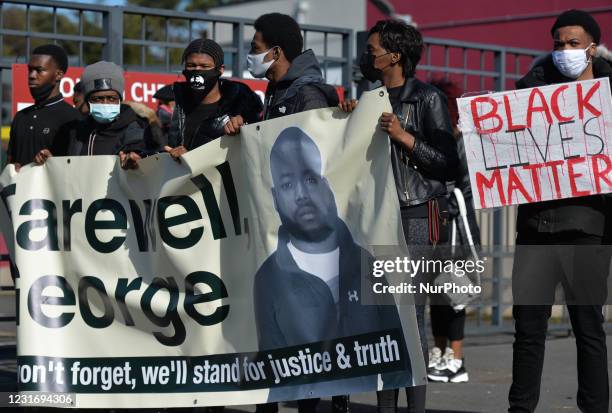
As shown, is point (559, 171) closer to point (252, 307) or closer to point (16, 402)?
point (252, 307)

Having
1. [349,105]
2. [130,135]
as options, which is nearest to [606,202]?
[349,105]

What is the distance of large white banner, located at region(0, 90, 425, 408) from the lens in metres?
5.43

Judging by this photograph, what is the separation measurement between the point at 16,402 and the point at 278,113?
214 centimetres

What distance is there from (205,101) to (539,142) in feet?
6.13

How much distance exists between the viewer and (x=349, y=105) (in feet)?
17.9

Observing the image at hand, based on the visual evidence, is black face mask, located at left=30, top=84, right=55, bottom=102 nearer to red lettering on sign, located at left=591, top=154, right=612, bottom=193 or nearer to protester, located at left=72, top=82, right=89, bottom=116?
protester, located at left=72, top=82, right=89, bottom=116

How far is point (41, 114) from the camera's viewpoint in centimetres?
721

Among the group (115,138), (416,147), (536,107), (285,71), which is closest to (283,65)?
(285,71)

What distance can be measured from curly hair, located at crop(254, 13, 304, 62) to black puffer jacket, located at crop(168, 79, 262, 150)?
43cm

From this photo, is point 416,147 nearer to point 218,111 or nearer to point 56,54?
point 218,111

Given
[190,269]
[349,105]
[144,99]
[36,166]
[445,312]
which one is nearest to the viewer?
[349,105]

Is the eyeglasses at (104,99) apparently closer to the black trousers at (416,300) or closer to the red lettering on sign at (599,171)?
the black trousers at (416,300)

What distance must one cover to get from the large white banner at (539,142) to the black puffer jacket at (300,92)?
28.7 inches

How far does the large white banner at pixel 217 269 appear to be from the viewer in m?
5.43
